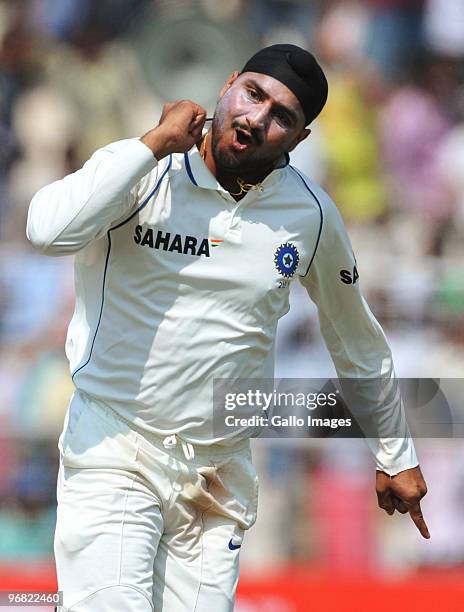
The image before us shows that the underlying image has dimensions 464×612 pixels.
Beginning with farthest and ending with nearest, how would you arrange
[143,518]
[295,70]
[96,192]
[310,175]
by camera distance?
[310,175] < [295,70] < [143,518] < [96,192]

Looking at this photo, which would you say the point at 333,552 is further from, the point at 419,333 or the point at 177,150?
the point at 177,150

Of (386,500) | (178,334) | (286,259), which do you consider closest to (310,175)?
(386,500)

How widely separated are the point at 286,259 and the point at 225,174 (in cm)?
30

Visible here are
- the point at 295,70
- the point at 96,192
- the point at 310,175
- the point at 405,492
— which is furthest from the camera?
the point at 310,175

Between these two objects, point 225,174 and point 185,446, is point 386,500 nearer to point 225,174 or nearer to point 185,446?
point 185,446

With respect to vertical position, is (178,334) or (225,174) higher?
(225,174)

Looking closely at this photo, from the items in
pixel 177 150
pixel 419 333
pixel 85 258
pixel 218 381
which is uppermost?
pixel 419 333

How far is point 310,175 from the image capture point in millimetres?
7172

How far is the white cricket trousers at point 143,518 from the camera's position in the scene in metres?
3.22

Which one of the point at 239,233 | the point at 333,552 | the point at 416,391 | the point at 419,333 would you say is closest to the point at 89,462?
the point at 239,233

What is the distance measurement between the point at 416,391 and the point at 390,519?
3.02 ft

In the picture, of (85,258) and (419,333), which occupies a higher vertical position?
(419,333)

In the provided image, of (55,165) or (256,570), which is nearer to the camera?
(256,570)

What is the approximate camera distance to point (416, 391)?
5.67m
